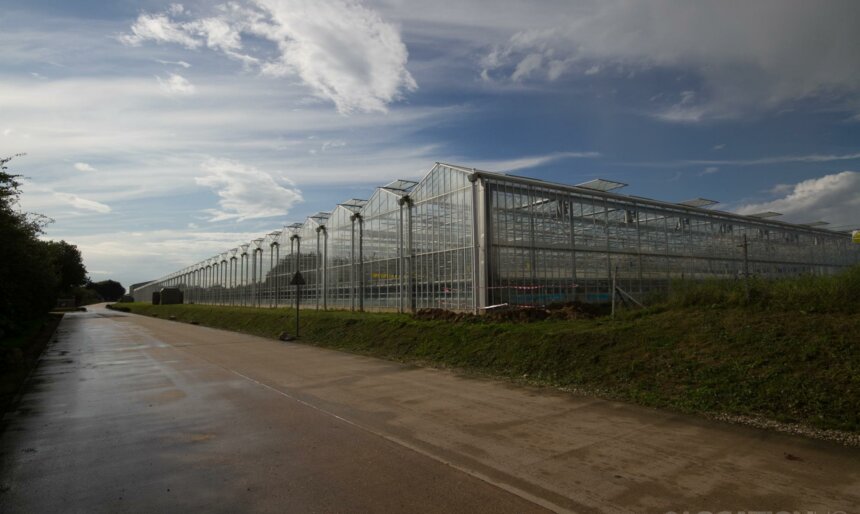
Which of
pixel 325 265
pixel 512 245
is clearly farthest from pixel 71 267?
pixel 512 245

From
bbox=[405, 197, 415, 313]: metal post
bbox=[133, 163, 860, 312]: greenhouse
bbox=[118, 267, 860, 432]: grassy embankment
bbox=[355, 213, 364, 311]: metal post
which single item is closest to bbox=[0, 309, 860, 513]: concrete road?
bbox=[118, 267, 860, 432]: grassy embankment

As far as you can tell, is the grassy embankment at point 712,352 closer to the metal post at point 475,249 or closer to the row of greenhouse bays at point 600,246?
the metal post at point 475,249

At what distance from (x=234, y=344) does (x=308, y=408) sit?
14.3 m

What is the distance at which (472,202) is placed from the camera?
22.8 metres

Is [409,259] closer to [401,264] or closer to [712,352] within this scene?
[401,264]

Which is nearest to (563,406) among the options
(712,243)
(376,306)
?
(376,306)

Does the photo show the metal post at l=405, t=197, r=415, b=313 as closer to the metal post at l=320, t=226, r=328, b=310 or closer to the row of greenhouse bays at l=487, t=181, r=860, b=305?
the row of greenhouse bays at l=487, t=181, r=860, b=305

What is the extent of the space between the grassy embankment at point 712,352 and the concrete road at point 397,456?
0.87 meters

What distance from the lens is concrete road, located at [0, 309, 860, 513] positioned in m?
4.59

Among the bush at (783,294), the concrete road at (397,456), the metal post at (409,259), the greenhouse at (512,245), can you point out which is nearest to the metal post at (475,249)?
the greenhouse at (512,245)

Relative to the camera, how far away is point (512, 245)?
23062 mm

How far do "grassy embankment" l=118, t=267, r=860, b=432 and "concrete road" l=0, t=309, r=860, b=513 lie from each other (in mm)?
875

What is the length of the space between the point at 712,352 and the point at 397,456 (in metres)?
6.48

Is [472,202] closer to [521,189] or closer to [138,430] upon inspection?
[521,189]
